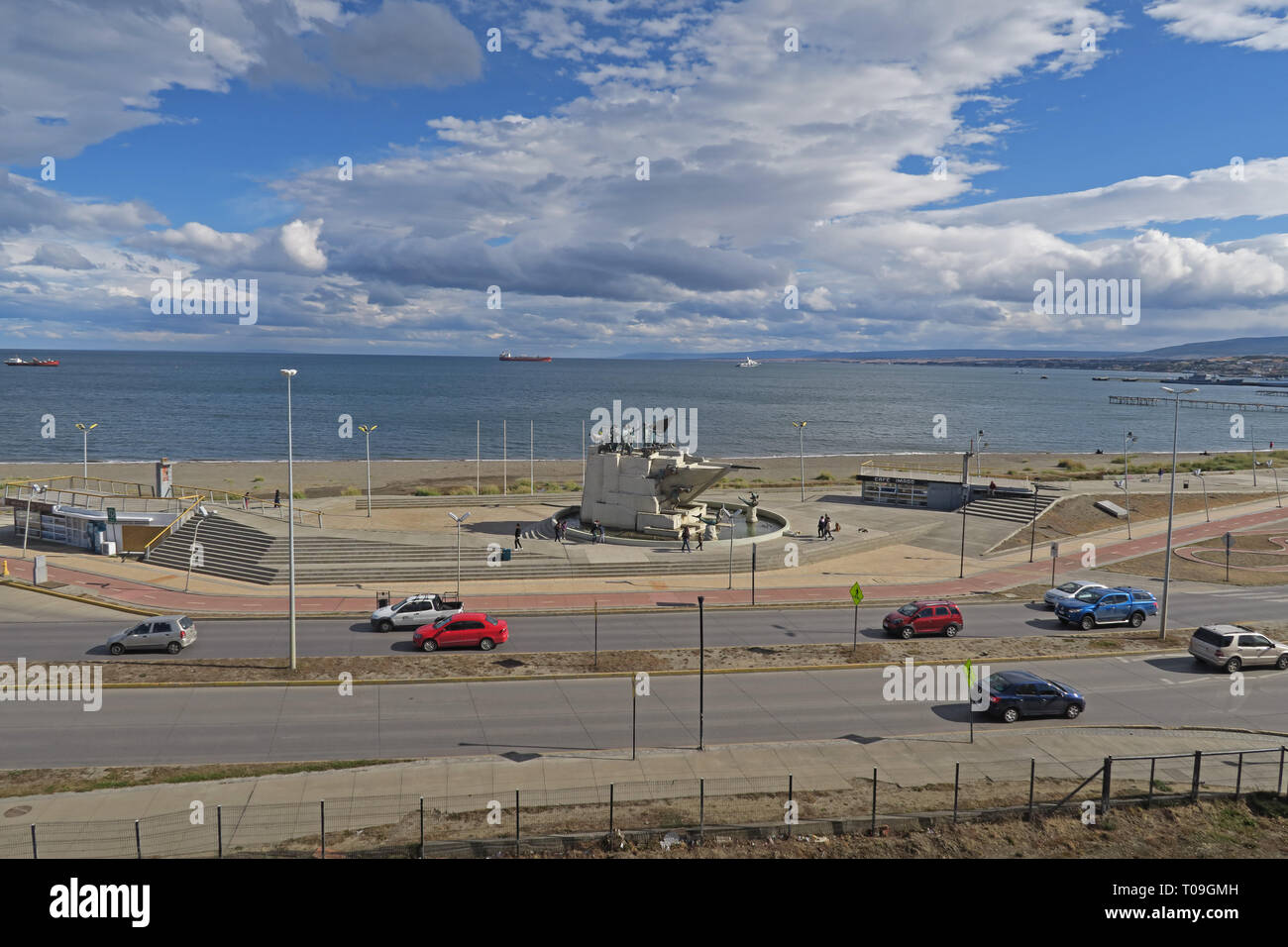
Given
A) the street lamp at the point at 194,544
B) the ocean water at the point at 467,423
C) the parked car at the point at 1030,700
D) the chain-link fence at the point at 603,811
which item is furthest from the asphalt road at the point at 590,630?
the ocean water at the point at 467,423

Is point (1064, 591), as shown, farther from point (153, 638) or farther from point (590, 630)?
point (153, 638)

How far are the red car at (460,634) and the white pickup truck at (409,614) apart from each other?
1.57 metres

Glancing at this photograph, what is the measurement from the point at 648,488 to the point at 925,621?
700 inches

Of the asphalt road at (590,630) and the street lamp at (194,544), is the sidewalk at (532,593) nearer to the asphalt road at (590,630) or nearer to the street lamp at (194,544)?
the street lamp at (194,544)

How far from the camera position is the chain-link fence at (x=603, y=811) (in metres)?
13.8

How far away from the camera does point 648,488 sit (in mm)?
43344

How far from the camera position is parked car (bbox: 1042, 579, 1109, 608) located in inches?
1304

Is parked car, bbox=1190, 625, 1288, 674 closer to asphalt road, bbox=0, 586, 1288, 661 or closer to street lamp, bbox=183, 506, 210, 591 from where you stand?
asphalt road, bbox=0, 586, 1288, 661

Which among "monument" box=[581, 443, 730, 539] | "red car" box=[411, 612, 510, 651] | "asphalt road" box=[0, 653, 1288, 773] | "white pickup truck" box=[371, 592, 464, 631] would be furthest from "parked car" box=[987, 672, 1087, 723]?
"monument" box=[581, 443, 730, 539]

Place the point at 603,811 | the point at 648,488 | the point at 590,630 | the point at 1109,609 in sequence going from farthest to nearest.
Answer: the point at 648,488 < the point at 1109,609 < the point at 590,630 < the point at 603,811

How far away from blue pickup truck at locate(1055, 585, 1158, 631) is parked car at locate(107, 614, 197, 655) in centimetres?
3190

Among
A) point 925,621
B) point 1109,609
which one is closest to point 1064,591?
point 1109,609
